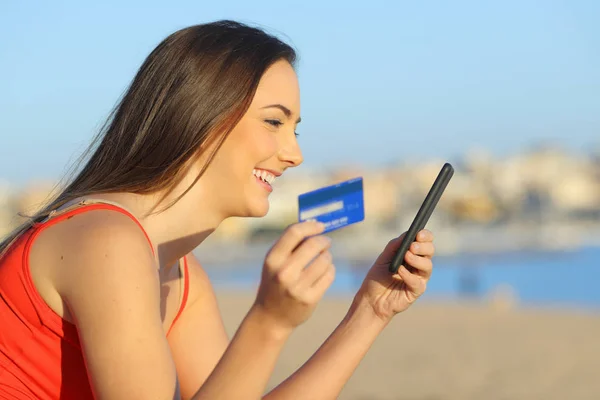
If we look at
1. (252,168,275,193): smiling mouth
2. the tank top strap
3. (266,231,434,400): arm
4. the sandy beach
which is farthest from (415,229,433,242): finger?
the sandy beach

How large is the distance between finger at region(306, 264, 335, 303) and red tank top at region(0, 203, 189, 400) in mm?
482

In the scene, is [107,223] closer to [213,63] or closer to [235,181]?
[235,181]

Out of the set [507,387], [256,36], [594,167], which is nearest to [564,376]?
[507,387]

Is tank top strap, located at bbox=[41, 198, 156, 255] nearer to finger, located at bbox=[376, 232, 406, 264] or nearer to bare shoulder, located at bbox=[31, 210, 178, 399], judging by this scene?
bare shoulder, located at bbox=[31, 210, 178, 399]

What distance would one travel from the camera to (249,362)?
71.2 inches

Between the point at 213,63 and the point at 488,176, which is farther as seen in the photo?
the point at 488,176

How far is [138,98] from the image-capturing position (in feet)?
7.09

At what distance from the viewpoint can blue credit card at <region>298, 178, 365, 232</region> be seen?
1.96 m

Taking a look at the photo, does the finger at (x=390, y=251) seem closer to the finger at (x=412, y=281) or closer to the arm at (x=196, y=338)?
the finger at (x=412, y=281)

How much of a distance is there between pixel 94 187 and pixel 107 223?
12.2 inches

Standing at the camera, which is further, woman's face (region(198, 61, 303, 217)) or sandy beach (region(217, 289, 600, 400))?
sandy beach (region(217, 289, 600, 400))

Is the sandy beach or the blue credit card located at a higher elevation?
the blue credit card

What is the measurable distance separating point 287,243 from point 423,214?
57 cm

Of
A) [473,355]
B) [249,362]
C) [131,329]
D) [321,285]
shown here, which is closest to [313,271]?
[321,285]
